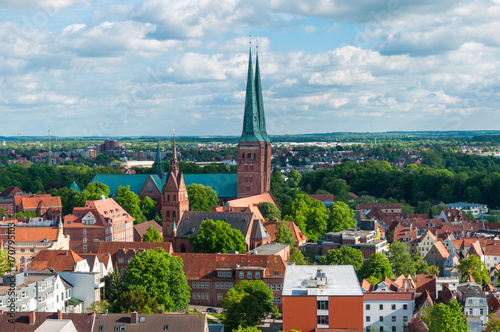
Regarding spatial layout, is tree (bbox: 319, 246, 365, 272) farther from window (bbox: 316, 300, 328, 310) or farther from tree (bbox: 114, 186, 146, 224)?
tree (bbox: 114, 186, 146, 224)

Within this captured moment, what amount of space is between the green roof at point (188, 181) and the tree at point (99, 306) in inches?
2519

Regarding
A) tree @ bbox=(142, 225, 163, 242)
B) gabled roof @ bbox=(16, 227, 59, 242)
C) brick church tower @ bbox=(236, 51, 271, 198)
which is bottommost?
tree @ bbox=(142, 225, 163, 242)

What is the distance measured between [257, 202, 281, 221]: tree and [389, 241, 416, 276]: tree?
22614 millimetres

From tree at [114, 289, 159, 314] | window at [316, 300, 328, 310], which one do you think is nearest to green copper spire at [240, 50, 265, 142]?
tree at [114, 289, 159, 314]

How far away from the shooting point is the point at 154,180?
5069 inches

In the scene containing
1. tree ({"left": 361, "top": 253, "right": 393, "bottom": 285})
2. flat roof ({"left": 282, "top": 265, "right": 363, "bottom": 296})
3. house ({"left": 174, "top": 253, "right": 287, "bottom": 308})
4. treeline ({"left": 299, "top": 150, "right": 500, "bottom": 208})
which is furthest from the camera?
treeline ({"left": 299, "top": 150, "right": 500, "bottom": 208})

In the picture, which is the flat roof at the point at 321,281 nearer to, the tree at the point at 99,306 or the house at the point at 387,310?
the house at the point at 387,310

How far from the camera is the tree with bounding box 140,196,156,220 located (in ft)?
390

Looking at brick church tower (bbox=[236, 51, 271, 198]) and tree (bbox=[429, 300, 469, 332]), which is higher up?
brick church tower (bbox=[236, 51, 271, 198])

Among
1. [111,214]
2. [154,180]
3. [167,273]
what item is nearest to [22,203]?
[154,180]

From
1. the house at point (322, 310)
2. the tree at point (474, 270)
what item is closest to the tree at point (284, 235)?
the tree at point (474, 270)

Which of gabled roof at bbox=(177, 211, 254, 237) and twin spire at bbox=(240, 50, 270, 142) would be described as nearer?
gabled roof at bbox=(177, 211, 254, 237)

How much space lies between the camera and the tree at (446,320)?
5699 cm

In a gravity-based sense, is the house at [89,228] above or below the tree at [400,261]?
above
